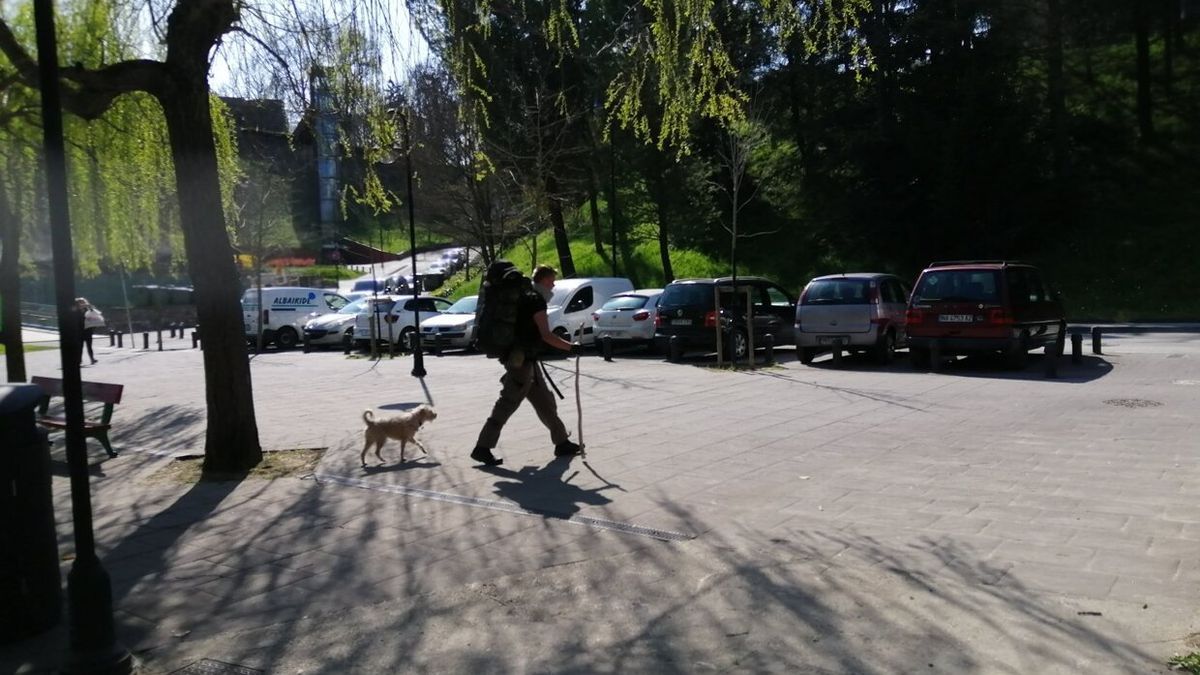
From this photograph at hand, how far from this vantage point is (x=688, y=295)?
19.0 metres

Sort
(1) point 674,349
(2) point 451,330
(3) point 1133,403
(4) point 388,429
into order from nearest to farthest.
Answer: (4) point 388,429 → (3) point 1133,403 → (1) point 674,349 → (2) point 451,330

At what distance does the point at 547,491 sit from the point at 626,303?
565 inches

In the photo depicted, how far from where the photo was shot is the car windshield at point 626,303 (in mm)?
21406

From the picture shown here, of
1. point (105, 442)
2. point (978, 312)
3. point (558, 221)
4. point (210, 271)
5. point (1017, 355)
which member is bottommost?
point (105, 442)

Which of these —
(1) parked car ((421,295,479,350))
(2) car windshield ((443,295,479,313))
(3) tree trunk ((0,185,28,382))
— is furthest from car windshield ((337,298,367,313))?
(3) tree trunk ((0,185,28,382))

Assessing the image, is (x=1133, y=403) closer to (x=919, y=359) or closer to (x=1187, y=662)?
(x=919, y=359)

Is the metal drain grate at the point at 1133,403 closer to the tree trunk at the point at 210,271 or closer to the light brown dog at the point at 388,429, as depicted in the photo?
the light brown dog at the point at 388,429

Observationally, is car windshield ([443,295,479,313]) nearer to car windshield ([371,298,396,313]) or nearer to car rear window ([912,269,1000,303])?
car windshield ([371,298,396,313])

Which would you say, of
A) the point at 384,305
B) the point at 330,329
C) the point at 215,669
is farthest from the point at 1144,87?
the point at 215,669

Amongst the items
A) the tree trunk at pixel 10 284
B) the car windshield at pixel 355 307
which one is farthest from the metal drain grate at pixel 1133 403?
the car windshield at pixel 355 307

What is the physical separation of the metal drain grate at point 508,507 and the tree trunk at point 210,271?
0.94m

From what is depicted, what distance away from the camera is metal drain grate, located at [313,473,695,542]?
6.12 m

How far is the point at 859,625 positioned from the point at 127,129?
11.3 meters

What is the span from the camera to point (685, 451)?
8945 mm
